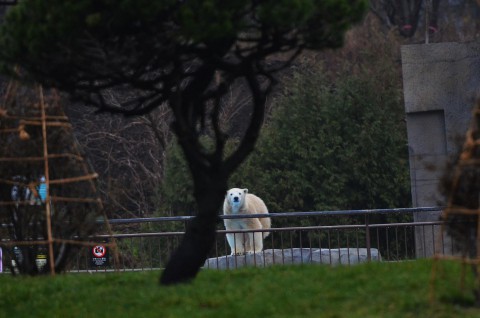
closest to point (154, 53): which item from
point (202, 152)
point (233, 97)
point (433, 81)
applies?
point (202, 152)

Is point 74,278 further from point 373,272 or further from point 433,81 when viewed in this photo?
point 433,81

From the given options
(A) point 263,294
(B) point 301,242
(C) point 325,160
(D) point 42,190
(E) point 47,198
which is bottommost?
(A) point 263,294

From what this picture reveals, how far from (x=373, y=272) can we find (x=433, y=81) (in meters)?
11.2

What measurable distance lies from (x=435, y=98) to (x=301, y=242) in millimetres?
3988

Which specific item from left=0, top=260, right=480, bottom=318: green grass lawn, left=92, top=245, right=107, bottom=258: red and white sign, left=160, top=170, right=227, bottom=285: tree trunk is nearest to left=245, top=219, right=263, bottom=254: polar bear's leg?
left=92, top=245, right=107, bottom=258: red and white sign

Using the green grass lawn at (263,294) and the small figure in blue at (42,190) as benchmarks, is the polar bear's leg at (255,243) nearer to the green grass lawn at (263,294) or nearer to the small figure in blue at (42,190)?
the small figure in blue at (42,190)

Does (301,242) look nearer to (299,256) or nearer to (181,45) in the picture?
(299,256)

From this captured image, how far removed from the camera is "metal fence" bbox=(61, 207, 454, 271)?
18.8 m

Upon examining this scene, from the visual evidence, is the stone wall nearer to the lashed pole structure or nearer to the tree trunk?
the lashed pole structure

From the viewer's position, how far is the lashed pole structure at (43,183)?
41.8 feet

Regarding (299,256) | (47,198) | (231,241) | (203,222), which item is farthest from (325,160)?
(203,222)

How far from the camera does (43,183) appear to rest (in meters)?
12.8

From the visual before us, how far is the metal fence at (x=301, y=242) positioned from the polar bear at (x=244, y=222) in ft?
0.91

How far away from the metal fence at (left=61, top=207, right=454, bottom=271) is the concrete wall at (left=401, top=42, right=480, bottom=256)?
2.86 feet
